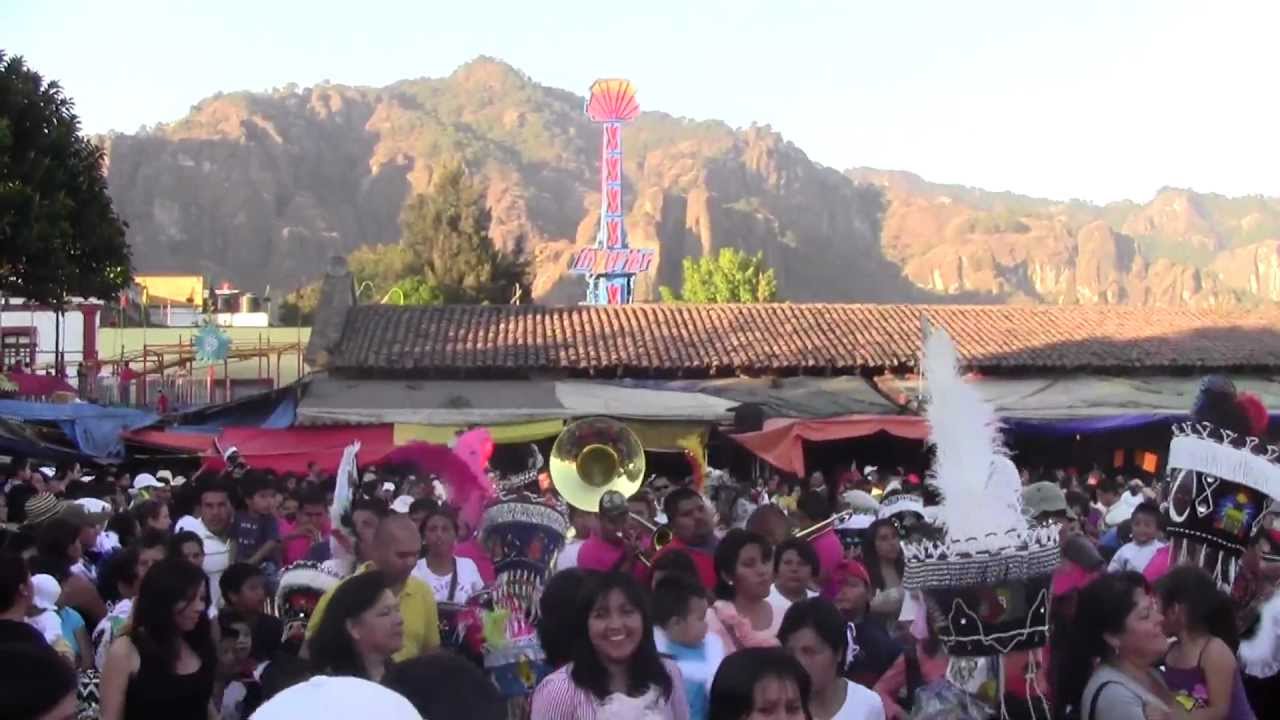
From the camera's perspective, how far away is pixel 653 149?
183375mm

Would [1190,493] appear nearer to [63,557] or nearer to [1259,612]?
[1259,612]

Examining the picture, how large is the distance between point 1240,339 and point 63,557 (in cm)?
2946

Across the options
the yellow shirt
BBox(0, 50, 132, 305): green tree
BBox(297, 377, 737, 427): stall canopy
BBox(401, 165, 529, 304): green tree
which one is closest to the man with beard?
the yellow shirt

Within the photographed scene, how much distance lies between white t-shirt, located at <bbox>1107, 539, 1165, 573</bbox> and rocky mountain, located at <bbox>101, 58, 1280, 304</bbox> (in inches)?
3498

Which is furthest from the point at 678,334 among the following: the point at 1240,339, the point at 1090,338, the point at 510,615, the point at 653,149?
the point at 653,149

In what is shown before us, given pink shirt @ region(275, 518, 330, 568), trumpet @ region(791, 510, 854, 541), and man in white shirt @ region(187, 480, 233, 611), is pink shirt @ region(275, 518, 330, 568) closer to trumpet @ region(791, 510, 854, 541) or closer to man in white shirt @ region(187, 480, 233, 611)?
man in white shirt @ region(187, 480, 233, 611)

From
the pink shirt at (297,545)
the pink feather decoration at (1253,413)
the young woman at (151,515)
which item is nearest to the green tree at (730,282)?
the young woman at (151,515)

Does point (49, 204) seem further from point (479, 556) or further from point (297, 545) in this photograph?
point (479, 556)

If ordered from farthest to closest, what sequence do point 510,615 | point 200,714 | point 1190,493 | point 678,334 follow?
1. point 678,334
2. point 510,615
3. point 1190,493
4. point 200,714

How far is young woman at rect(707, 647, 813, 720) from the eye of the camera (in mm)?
4059

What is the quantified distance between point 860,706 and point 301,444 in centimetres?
2014

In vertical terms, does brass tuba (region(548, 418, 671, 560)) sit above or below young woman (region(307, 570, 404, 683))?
below

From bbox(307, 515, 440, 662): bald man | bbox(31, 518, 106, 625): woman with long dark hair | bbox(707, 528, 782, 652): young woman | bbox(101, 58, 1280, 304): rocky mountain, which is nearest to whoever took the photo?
bbox(707, 528, 782, 652): young woman

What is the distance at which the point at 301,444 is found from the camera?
2411 cm
